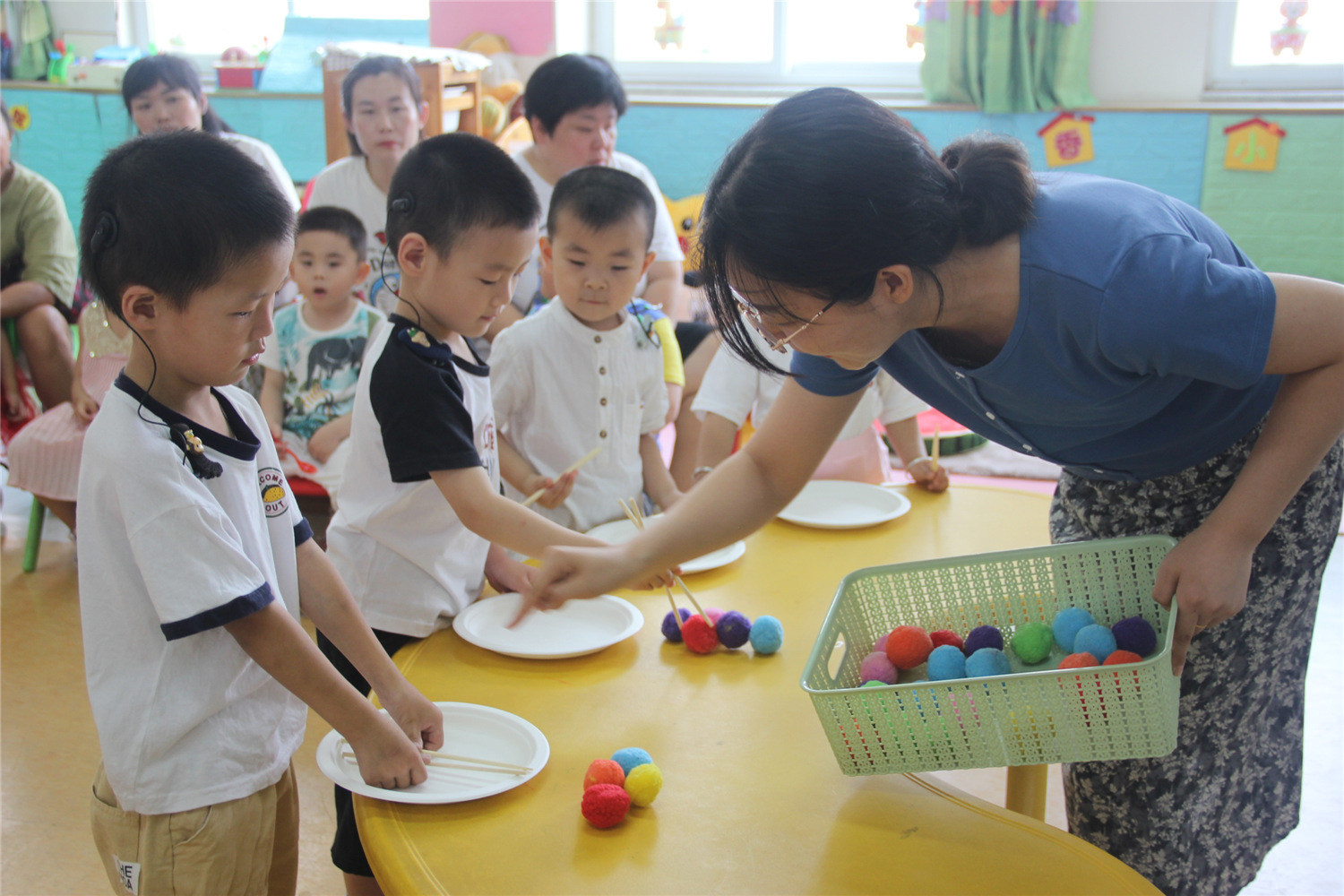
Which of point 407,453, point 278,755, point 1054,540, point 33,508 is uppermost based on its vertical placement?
point 407,453

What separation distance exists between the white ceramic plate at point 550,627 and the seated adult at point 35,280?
2544 mm

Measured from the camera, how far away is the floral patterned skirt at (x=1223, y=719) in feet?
3.67

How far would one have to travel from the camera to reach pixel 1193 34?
4.35 metres

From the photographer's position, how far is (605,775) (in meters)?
0.93

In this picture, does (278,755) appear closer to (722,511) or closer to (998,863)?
(722,511)

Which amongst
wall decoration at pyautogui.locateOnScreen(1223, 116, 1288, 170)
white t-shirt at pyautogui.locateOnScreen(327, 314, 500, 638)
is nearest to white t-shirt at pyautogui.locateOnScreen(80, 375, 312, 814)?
white t-shirt at pyautogui.locateOnScreen(327, 314, 500, 638)

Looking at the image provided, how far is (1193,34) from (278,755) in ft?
15.7

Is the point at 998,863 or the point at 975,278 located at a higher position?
the point at 975,278

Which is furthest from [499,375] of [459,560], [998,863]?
[998,863]

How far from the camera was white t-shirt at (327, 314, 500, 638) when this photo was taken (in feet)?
4.16

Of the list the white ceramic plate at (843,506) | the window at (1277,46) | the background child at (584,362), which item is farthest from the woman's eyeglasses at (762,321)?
the window at (1277,46)

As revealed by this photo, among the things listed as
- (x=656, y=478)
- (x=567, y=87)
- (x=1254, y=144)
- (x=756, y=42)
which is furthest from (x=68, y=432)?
(x=1254, y=144)

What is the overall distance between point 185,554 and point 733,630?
624 mm

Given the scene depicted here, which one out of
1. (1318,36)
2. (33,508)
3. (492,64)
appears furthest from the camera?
(492,64)
